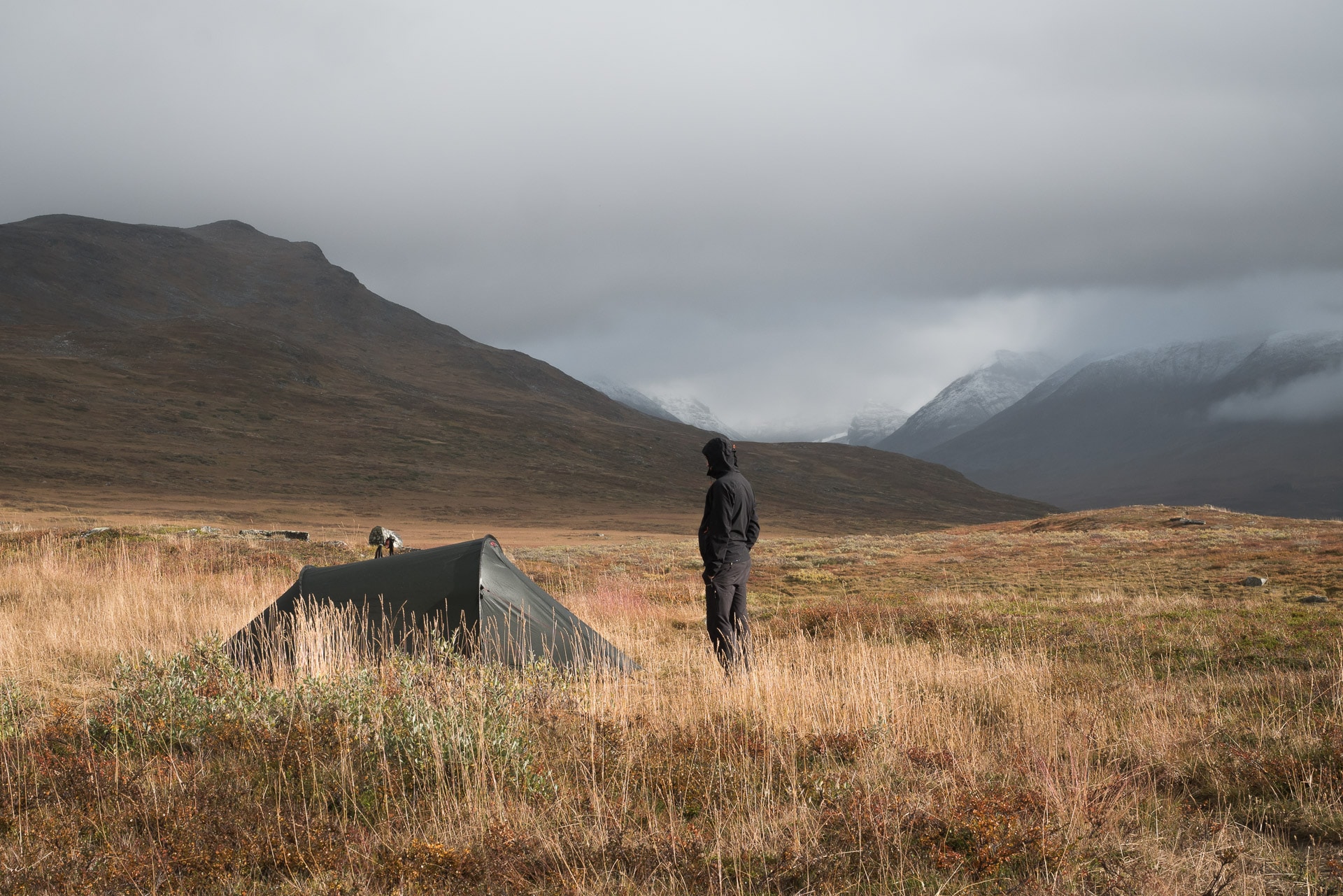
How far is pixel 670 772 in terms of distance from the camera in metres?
4.40

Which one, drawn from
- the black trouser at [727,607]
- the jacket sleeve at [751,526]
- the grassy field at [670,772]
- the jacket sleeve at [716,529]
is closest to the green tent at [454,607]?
the grassy field at [670,772]

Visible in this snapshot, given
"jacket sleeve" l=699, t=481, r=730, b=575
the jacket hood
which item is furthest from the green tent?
the jacket hood

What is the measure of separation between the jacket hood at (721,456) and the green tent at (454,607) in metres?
1.99

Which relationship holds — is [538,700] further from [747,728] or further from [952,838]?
[952,838]

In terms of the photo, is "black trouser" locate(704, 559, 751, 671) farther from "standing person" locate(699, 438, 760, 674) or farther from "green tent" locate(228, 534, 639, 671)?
"green tent" locate(228, 534, 639, 671)

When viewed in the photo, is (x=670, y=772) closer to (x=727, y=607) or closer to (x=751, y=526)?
(x=727, y=607)

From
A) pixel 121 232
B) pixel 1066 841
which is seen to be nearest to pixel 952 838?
pixel 1066 841

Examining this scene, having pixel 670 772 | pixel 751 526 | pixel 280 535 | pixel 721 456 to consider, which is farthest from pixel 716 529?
pixel 280 535

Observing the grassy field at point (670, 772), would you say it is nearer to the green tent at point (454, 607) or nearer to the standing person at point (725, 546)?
the standing person at point (725, 546)

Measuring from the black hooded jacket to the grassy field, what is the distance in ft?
3.37

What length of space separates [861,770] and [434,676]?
277cm

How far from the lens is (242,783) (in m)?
4.28

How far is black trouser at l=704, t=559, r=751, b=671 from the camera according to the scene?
24.7ft

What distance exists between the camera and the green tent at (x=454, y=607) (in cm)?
748
